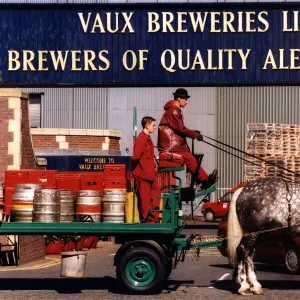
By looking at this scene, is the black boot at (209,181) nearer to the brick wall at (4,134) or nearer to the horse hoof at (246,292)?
the horse hoof at (246,292)

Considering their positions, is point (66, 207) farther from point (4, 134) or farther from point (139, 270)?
point (4, 134)

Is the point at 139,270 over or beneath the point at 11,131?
beneath

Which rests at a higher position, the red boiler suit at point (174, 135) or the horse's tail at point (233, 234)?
the red boiler suit at point (174, 135)

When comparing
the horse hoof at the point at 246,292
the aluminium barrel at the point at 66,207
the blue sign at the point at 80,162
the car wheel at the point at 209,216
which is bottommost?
the car wheel at the point at 209,216

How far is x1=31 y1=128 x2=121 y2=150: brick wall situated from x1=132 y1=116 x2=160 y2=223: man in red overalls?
2590cm

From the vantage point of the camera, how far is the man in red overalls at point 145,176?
1684cm

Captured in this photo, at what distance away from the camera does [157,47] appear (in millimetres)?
23656

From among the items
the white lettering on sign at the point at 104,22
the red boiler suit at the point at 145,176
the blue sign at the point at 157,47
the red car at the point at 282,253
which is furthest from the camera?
the white lettering on sign at the point at 104,22

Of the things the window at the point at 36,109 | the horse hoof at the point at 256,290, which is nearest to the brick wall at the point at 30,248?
the horse hoof at the point at 256,290

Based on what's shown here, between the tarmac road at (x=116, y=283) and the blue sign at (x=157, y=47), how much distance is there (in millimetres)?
4640

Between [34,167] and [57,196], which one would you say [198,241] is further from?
[34,167]

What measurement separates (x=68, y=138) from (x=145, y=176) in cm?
2631

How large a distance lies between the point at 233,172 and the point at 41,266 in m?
35.7

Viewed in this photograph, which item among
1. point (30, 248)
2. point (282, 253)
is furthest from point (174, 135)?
point (30, 248)
